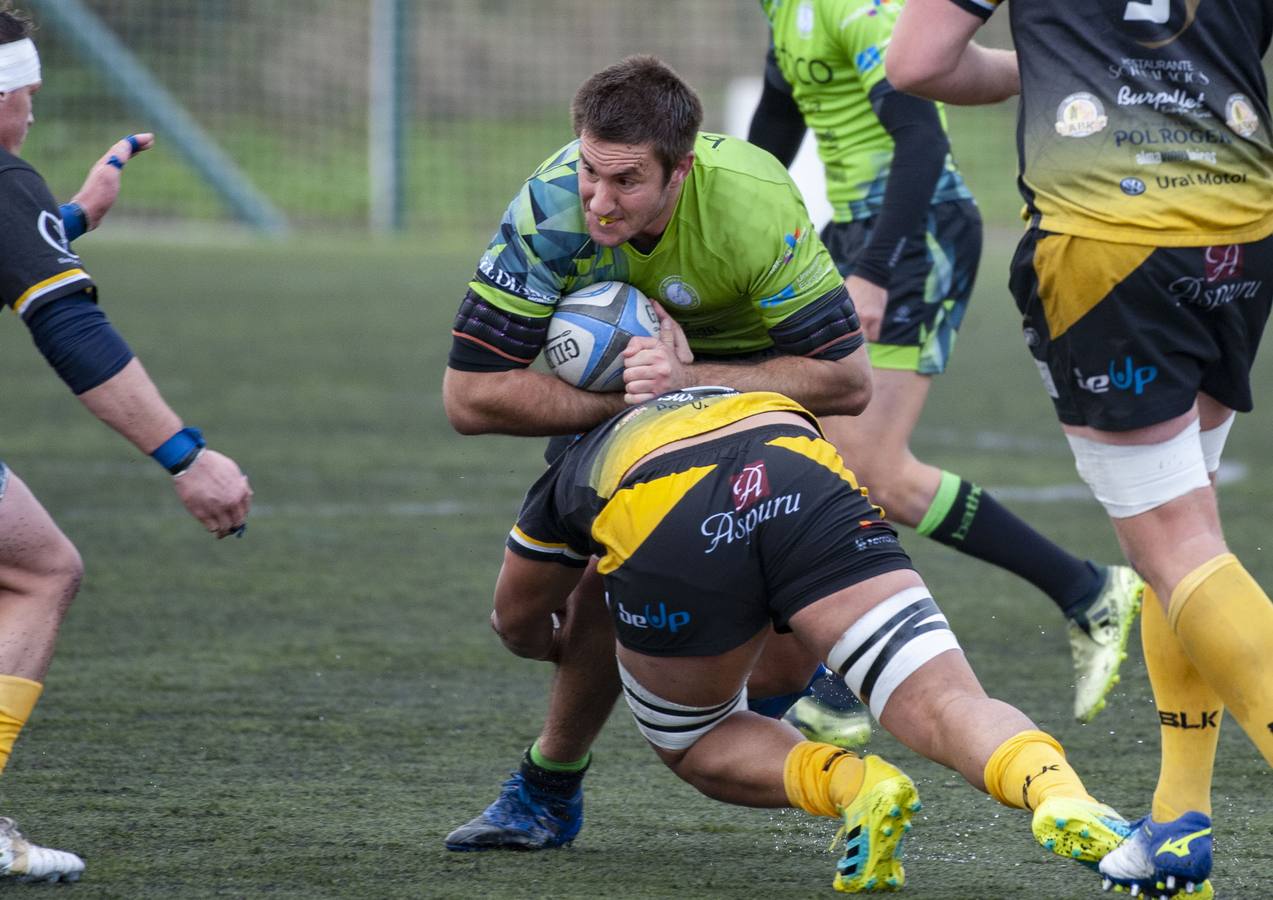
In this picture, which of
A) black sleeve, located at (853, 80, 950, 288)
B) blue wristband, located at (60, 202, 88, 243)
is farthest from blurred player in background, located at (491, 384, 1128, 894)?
black sleeve, located at (853, 80, 950, 288)

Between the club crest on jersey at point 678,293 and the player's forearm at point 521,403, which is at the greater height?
the club crest on jersey at point 678,293

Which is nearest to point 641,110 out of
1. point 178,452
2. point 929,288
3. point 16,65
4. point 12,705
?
point 178,452

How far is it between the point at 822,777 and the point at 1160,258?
1046 mm

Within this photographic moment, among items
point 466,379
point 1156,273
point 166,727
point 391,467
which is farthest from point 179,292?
point 1156,273

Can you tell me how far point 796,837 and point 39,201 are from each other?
6.29ft

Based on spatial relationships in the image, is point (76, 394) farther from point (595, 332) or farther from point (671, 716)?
point (671, 716)

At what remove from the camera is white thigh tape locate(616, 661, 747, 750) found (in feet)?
11.1

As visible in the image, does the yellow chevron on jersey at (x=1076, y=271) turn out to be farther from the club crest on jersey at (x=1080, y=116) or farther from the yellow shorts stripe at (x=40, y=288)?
the yellow shorts stripe at (x=40, y=288)

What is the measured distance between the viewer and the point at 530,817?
371 centimetres

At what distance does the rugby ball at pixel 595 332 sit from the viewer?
3598mm

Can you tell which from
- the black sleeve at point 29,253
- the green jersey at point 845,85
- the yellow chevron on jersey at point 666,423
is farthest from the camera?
the green jersey at point 845,85

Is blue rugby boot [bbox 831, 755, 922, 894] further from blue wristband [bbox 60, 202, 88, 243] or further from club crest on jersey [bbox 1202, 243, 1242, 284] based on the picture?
blue wristband [bbox 60, 202, 88, 243]

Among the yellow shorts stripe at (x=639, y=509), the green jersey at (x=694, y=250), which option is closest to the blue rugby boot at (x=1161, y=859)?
the yellow shorts stripe at (x=639, y=509)

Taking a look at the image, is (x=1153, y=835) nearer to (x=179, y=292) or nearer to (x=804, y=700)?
(x=804, y=700)
